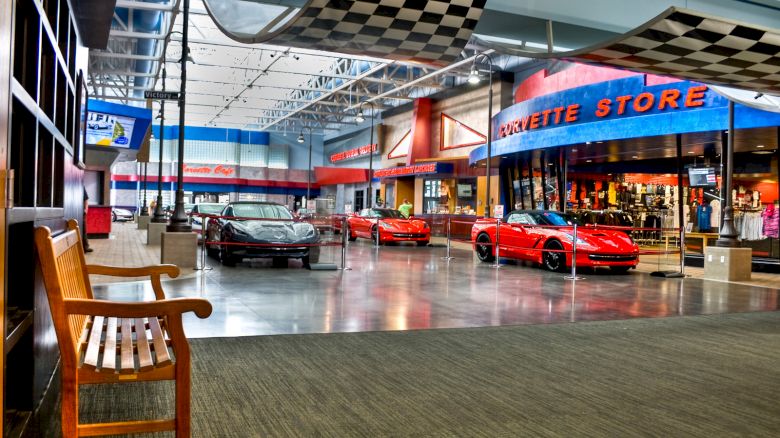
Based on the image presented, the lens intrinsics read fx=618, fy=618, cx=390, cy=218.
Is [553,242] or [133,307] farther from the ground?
[133,307]

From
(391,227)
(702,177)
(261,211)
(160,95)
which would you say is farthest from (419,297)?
(391,227)

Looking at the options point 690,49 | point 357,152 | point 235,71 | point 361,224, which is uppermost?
point 235,71

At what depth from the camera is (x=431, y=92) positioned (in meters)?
36.7

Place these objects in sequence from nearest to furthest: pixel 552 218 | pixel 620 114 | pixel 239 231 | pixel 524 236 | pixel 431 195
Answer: pixel 239 231
pixel 552 218
pixel 524 236
pixel 620 114
pixel 431 195

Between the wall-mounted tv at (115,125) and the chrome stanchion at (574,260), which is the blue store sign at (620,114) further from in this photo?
the wall-mounted tv at (115,125)

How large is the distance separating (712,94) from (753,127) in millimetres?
Answer: 1716

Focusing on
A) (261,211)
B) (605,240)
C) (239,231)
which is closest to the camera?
(239,231)

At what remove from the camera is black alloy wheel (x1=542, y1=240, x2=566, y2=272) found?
12.6 metres

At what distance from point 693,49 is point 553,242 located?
326 inches

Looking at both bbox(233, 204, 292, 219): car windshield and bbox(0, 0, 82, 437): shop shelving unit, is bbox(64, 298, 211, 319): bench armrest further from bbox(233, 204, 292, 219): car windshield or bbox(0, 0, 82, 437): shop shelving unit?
bbox(233, 204, 292, 219): car windshield

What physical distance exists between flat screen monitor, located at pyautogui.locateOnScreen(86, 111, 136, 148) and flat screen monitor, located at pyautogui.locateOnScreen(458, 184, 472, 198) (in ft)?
53.4

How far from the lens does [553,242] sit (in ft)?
42.1

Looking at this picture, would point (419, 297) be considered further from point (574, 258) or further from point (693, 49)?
point (693, 49)

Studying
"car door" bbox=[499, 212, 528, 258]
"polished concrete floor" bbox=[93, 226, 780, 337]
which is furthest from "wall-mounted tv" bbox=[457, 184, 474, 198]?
"polished concrete floor" bbox=[93, 226, 780, 337]
